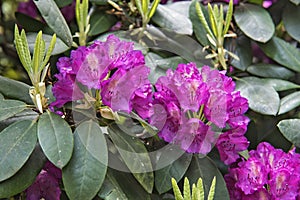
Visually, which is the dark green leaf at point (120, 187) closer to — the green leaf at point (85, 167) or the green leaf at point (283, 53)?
the green leaf at point (85, 167)

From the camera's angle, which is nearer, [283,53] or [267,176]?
[267,176]

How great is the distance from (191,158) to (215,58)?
303 mm

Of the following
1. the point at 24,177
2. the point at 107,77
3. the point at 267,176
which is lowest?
the point at 267,176

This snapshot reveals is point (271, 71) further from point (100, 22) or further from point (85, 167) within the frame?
point (85, 167)

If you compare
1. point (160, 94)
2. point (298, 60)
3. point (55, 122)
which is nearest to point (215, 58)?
point (298, 60)

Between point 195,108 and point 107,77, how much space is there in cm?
16

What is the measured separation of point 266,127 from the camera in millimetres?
1448

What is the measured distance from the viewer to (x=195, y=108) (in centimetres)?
96

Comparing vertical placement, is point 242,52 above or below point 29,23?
below

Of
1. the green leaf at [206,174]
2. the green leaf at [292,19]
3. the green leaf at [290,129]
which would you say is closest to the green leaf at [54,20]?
the green leaf at [206,174]

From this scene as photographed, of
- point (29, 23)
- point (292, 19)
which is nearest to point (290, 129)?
point (292, 19)

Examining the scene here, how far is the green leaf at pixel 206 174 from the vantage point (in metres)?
1.02

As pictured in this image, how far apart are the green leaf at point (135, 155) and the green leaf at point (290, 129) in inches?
10.8

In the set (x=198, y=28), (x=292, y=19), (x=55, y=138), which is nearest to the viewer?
(x=55, y=138)
